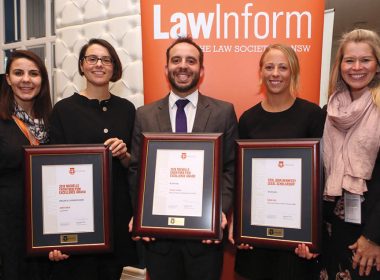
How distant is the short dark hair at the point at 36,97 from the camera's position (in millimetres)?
2334

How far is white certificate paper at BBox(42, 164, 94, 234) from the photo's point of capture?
82.0 inches

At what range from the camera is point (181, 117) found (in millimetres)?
2299

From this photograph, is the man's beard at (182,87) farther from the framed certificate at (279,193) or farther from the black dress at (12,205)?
the black dress at (12,205)

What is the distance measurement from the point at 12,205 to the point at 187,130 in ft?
3.68

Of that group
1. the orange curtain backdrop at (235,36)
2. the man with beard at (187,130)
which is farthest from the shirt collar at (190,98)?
the orange curtain backdrop at (235,36)

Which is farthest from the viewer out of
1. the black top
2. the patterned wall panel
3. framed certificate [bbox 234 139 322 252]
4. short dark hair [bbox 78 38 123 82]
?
the patterned wall panel

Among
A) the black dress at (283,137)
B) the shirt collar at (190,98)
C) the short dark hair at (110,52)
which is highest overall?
the short dark hair at (110,52)

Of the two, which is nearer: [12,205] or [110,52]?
[12,205]

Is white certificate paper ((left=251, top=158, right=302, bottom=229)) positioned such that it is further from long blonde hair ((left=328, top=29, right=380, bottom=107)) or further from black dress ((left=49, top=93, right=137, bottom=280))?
black dress ((left=49, top=93, right=137, bottom=280))

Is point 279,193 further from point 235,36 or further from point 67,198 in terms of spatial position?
point 235,36

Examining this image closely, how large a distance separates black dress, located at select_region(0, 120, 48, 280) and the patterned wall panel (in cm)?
160

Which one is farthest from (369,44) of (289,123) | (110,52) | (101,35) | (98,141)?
(101,35)

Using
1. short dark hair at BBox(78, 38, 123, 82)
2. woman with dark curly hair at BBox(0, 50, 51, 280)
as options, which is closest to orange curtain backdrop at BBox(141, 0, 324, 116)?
short dark hair at BBox(78, 38, 123, 82)

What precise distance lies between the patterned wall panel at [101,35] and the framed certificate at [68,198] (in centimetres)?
169
